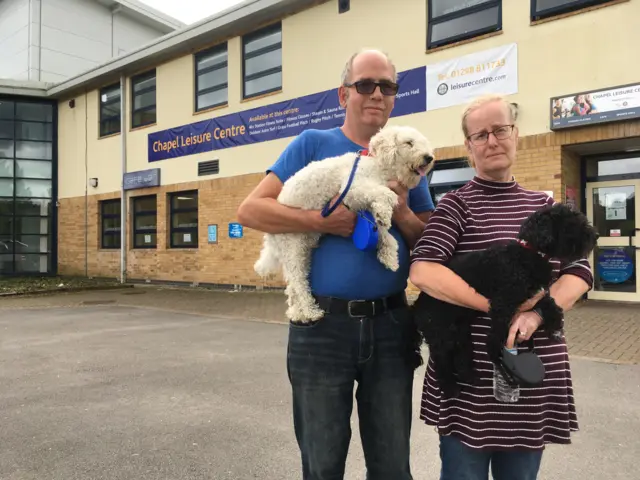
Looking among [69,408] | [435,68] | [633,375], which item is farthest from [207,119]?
[633,375]

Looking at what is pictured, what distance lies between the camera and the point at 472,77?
9.73 m

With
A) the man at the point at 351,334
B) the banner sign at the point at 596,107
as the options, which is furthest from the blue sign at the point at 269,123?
the man at the point at 351,334

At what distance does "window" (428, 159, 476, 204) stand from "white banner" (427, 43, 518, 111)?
118 cm

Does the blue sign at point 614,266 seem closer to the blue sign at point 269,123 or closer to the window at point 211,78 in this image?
the blue sign at point 269,123

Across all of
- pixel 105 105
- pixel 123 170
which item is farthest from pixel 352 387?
pixel 105 105

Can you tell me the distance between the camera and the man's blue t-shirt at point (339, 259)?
190cm

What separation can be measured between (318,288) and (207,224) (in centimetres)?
1285

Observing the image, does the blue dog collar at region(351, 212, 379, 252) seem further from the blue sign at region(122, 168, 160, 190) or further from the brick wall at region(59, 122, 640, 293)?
the blue sign at region(122, 168, 160, 190)

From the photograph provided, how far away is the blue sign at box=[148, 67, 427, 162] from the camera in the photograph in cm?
1061

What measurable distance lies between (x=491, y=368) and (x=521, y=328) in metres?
0.21

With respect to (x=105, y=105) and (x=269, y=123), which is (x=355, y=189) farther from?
(x=105, y=105)

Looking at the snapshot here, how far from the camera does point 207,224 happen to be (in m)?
14.4

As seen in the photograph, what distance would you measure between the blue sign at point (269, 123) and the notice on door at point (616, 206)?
413 cm

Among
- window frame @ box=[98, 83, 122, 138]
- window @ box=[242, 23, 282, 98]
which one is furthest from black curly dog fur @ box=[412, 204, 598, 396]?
window frame @ box=[98, 83, 122, 138]
